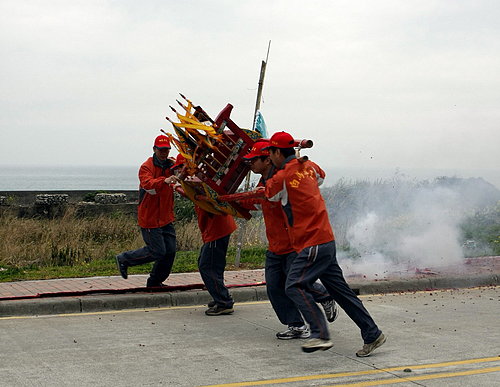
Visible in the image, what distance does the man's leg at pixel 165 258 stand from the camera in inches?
387

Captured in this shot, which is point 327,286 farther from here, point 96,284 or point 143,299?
point 96,284

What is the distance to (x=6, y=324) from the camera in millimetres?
8422

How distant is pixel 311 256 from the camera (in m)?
7.04

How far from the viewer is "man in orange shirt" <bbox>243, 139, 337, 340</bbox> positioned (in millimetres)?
7756

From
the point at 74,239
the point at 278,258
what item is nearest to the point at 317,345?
the point at 278,258

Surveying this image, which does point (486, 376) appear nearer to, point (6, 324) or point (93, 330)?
point (93, 330)

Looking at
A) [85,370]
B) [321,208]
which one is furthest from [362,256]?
[85,370]

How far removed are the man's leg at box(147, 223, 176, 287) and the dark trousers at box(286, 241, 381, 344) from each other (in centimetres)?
289

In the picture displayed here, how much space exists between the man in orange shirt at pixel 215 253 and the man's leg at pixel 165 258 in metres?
0.80

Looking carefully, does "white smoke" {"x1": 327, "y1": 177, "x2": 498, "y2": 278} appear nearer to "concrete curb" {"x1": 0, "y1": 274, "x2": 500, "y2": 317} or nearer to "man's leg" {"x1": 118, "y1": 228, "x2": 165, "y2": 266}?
"concrete curb" {"x1": 0, "y1": 274, "x2": 500, "y2": 317}

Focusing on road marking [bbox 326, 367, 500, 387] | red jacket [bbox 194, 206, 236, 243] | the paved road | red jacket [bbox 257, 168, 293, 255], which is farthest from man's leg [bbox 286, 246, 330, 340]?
red jacket [bbox 194, 206, 236, 243]

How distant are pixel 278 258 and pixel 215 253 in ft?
4.21

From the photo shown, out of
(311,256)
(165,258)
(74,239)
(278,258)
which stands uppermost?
(311,256)

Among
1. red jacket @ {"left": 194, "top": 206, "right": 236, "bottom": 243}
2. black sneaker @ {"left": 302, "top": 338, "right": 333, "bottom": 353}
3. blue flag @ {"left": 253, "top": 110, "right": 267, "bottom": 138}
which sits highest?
blue flag @ {"left": 253, "top": 110, "right": 267, "bottom": 138}
